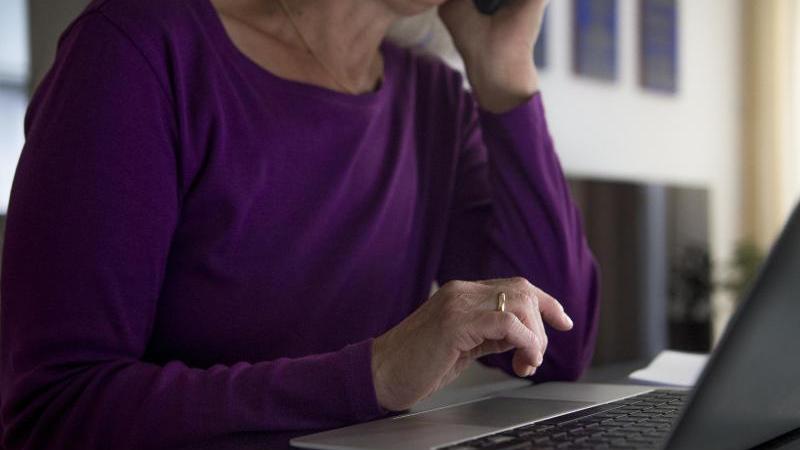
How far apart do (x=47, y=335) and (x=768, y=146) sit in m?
4.05

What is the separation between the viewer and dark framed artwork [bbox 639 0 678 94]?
3146 millimetres

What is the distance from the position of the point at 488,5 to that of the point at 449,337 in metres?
0.60

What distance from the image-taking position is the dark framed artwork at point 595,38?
8.91 ft

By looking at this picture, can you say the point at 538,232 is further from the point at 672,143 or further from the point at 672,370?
the point at 672,143

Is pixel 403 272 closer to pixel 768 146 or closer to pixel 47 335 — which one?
pixel 47 335

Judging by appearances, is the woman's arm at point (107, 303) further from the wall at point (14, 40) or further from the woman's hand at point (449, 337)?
the wall at point (14, 40)

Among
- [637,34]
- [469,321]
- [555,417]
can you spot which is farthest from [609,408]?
[637,34]

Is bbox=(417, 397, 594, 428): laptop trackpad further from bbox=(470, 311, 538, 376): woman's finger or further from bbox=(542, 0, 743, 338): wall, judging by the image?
bbox=(542, 0, 743, 338): wall

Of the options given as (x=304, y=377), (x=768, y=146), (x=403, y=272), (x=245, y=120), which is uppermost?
(x=245, y=120)

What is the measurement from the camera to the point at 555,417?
67 centimetres

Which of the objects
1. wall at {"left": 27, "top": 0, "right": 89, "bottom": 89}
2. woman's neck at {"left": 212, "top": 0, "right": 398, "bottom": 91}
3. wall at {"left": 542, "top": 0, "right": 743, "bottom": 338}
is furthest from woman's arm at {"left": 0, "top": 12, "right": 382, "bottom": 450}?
wall at {"left": 542, "top": 0, "right": 743, "bottom": 338}

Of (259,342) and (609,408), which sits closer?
(609,408)

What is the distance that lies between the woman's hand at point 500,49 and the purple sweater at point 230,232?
0.03 meters

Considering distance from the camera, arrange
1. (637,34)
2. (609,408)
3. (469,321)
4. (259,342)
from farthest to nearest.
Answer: (637,34), (259,342), (609,408), (469,321)
